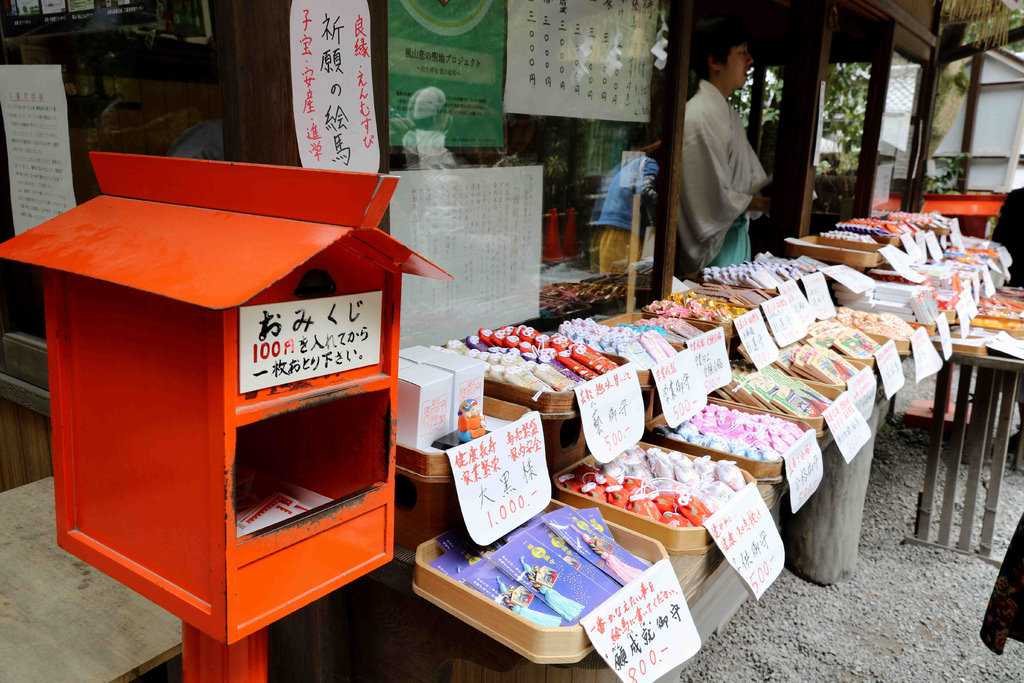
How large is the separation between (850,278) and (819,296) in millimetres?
432

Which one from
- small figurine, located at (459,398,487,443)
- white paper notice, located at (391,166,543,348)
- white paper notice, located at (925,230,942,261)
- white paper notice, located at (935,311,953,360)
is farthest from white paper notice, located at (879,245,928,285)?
small figurine, located at (459,398,487,443)

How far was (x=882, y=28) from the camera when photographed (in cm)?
510

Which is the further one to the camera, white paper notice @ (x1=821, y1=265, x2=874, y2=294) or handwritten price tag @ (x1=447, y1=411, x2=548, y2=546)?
white paper notice @ (x1=821, y1=265, x2=874, y2=294)

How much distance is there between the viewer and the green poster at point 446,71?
6.08 ft

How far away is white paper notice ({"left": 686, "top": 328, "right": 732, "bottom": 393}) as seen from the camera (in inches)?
91.4

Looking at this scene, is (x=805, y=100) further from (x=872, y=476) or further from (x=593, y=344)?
(x=593, y=344)

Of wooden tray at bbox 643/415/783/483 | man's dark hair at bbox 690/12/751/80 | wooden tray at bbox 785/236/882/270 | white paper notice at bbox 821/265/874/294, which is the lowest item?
wooden tray at bbox 643/415/783/483

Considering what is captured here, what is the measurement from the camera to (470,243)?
2180 millimetres

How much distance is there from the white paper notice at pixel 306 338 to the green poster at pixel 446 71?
0.96m

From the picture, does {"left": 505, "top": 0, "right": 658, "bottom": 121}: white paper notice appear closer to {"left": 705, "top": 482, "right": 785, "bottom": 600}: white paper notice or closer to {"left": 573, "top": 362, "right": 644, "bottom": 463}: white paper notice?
{"left": 573, "top": 362, "right": 644, "bottom": 463}: white paper notice

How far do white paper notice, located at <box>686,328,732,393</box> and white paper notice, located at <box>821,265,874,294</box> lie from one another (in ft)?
5.16

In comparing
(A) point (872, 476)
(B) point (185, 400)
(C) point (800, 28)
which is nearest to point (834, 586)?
(A) point (872, 476)

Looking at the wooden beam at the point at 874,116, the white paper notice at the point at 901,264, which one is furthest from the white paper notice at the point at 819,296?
the wooden beam at the point at 874,116

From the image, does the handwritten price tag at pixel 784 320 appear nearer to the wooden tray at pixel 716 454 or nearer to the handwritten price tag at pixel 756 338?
the handwritten price tag at pixel 756 338
